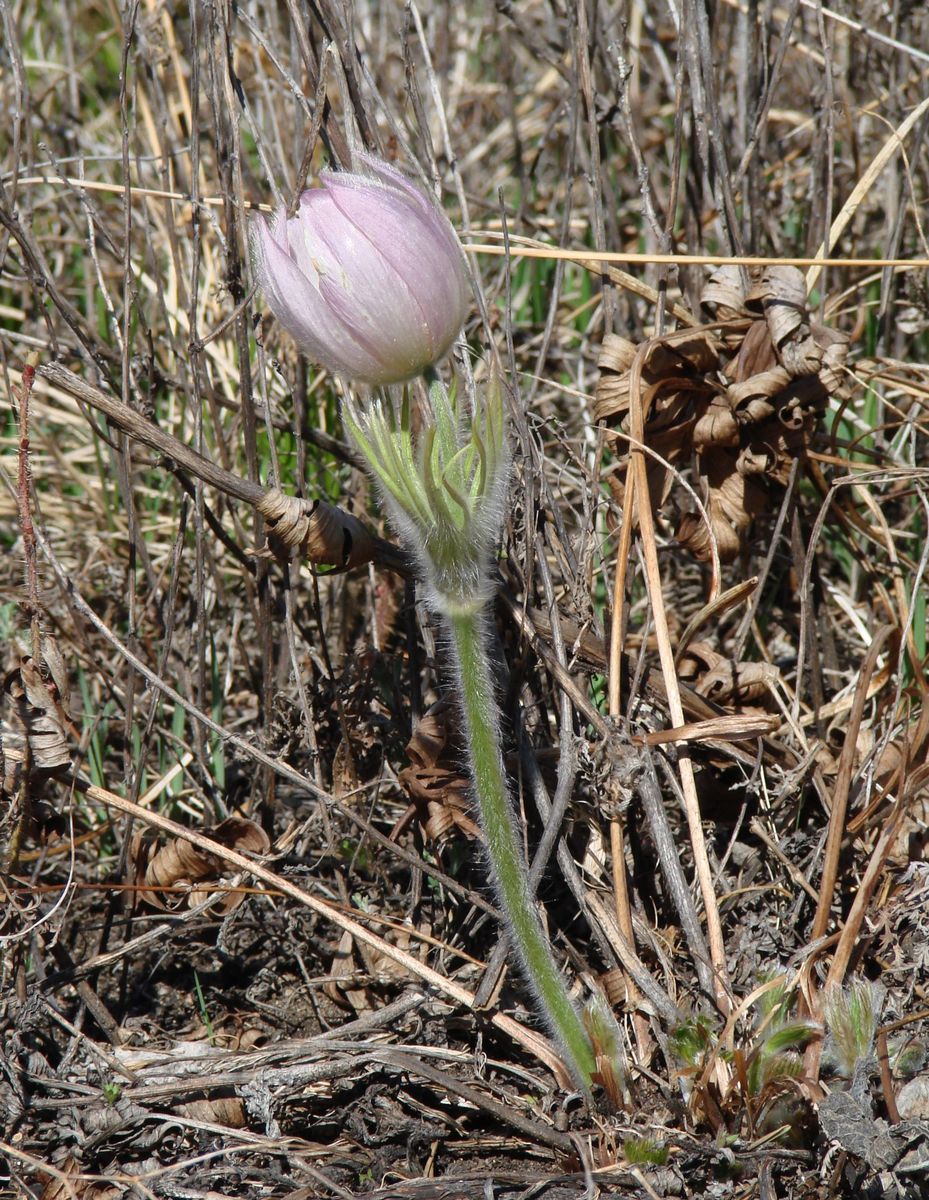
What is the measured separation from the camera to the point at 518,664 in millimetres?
1602

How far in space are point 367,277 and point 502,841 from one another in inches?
25.4

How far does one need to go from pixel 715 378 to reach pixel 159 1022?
125cm

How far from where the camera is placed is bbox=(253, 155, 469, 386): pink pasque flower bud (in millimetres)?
1112

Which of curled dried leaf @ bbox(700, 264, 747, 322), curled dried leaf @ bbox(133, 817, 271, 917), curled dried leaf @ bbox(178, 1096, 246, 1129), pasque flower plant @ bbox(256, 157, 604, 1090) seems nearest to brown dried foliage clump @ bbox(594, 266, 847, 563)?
curled dried leaf @ bbox(700, 264, 747, 322)

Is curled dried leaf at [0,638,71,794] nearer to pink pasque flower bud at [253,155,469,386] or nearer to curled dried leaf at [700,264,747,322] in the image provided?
pink pasque flower bud at [253,155,469,386]

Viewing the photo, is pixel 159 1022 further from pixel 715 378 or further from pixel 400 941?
pixel 715 378

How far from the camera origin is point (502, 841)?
1.34m

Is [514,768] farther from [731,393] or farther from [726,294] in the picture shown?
[726,294]

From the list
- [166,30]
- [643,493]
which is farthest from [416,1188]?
[166,30]

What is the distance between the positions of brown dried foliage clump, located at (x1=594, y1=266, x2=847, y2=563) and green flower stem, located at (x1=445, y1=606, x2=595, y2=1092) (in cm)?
44

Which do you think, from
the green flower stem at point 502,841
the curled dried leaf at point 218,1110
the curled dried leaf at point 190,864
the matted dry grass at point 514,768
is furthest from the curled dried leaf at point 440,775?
the curled dried leaf at point 218,1110

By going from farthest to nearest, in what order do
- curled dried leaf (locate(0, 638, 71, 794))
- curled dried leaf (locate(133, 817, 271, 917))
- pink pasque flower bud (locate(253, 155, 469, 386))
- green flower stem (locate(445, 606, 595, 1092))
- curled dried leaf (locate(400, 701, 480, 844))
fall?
curled dried leaf (locate(133, 817, 271, 917)) → curled dried leaf (locate(400, 701, 480, 844)) → curled dried leaf (locate(0, 638, 71, 794)) → green flower stem (locate(445, 606, 595, 1092)) → pink pasque flower bud (locate(253, 155, 469, 386))

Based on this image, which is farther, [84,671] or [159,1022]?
[84,671]

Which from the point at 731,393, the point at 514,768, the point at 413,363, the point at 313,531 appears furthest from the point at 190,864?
the point at 731,393
